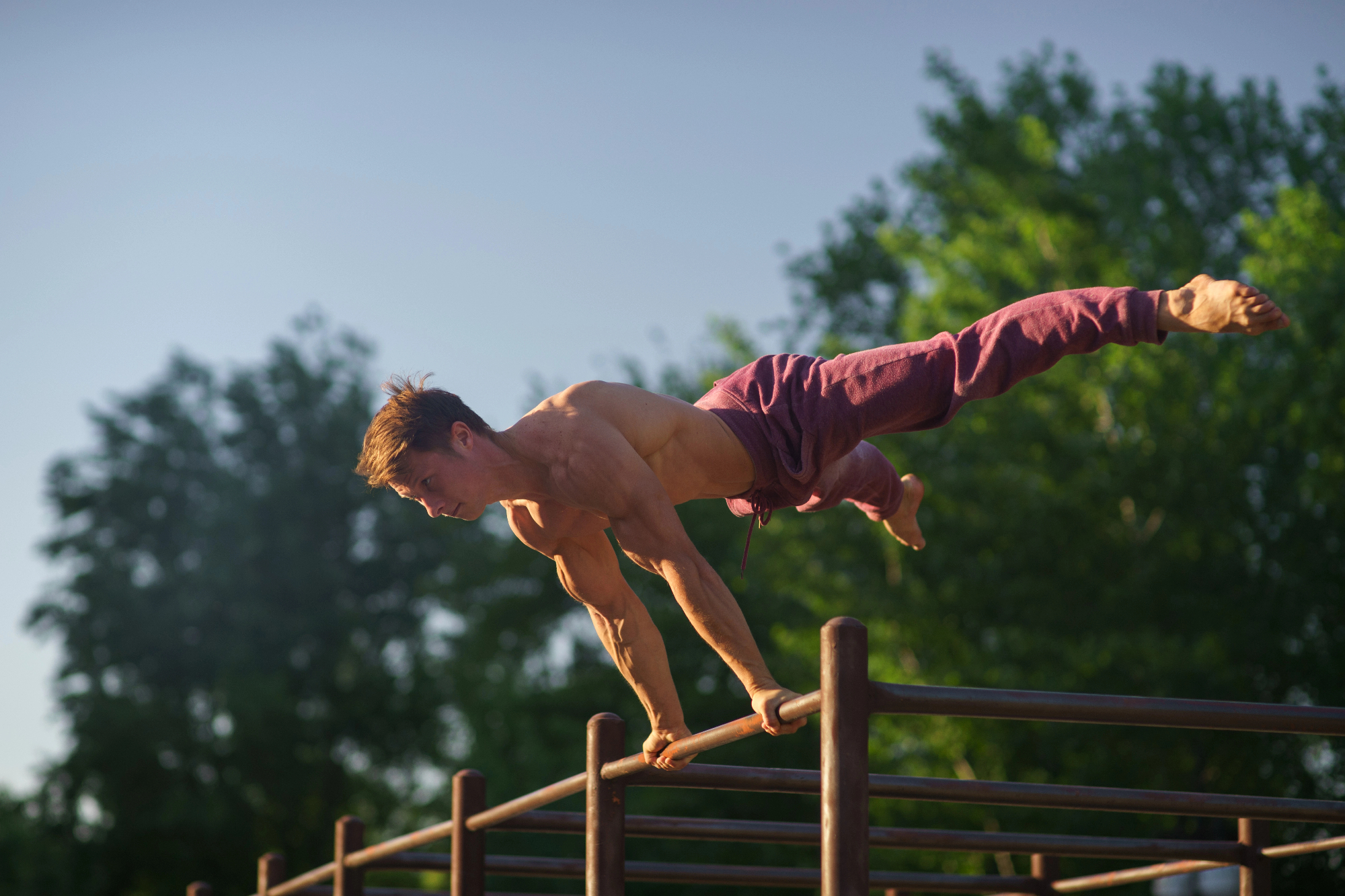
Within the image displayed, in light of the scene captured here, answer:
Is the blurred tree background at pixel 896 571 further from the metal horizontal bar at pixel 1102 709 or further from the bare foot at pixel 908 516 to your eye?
the metal horizontal bar at pixel 1102 709

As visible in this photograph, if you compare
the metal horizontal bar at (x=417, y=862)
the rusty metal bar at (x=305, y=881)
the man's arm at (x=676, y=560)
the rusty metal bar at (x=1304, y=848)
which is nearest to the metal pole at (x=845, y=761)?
the man's arm at (x=676, y=560)

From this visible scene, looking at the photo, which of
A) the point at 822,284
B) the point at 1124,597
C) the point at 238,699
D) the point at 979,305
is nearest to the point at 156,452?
the point at 238,699

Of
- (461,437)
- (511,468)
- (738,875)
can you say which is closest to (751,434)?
(511,468)

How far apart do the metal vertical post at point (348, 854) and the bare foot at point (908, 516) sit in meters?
2.06

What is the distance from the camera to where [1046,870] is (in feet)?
17.4

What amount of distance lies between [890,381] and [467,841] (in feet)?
5.76

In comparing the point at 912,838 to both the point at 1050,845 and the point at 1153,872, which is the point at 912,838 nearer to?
the point at 1050,845

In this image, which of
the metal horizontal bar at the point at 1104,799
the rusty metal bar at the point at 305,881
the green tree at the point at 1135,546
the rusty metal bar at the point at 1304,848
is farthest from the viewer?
the green tree at the point at 1135,546

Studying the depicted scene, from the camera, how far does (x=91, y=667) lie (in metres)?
21.6

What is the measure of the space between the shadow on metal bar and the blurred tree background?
10128mm

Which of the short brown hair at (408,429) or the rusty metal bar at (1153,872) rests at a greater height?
the short brown hair at (408,429)

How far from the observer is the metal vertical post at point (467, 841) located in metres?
3.71

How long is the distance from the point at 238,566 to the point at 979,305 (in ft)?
42.0

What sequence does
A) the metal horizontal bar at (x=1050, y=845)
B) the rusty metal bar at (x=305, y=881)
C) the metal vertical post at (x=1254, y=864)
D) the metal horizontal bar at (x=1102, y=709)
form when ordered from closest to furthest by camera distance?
the metal horizontal bar at (x=1102, y=709), the metal horizontal bar at (x=1050, y=845), the metal vertical post at (x=1254, y=864), the rusty metal bar at (x=305, y=881)
